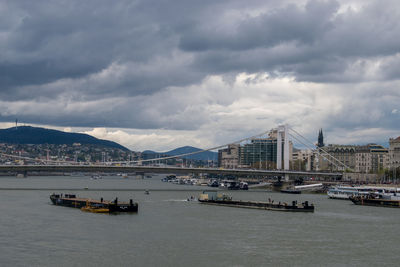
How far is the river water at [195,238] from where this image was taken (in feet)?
132

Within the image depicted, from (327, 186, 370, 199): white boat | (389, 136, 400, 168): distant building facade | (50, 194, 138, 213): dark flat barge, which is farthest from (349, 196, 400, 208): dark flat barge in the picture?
(389, 136, 400, 168): distant building facade

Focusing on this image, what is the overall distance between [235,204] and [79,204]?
22026mm

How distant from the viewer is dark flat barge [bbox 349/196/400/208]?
87.4 meters

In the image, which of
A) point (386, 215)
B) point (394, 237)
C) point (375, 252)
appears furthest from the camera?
point (386, 215)

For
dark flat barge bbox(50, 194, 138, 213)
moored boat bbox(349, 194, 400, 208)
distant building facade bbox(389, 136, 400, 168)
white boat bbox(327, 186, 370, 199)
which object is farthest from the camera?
distant building facade bbox(389, 136, 400, 168)

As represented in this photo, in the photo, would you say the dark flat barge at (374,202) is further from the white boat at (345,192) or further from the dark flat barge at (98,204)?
the dark flat barge at (98,204)

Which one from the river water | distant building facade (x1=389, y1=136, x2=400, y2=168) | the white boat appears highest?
distant building facade (x1=389, y1=136, x2=400, y2=168)

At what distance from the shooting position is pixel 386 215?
72.2 meters

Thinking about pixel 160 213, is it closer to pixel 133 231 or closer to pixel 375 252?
pixel 133 231

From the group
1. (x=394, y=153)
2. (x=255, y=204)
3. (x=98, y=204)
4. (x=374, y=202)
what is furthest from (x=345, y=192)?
(x=394, y=153)

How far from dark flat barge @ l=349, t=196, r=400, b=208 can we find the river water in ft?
52.5

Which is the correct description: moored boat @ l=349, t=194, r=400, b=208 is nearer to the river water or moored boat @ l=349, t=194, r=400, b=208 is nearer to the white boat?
the white boat

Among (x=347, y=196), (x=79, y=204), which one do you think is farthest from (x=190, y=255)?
(x=347, y=196)

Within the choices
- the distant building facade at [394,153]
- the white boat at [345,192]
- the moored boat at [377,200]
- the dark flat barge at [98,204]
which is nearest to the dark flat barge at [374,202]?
the moored boat at [377,200]
